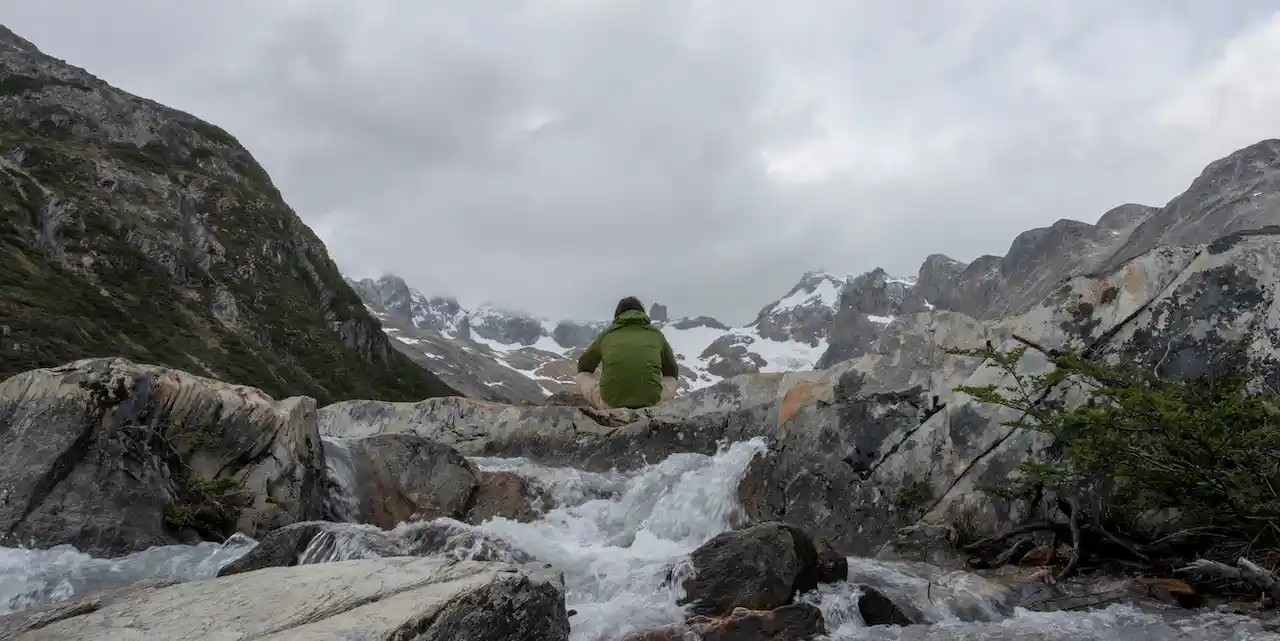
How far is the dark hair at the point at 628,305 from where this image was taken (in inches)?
613

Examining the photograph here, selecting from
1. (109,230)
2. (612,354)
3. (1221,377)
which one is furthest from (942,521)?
(109,230)

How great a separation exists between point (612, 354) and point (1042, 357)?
7.68 metres

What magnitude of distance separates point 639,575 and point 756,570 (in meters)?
1.39

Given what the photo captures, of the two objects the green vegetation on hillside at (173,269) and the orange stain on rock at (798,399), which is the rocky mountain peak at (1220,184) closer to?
the orange stain on rock at (798,399)

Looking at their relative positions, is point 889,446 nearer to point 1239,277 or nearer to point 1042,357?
point 1042,357

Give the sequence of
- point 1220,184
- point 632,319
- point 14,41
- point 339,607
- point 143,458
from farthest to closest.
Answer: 1. point 14,41
2. point 1220,184
3. point 632,319
4. point 143,458
5. point 339,607

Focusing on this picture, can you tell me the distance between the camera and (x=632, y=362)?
48.5 ft

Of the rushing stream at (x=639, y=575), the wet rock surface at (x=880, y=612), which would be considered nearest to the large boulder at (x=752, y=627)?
the rushing stream at (x=639, y=575)

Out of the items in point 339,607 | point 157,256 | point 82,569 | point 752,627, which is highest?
point 157,256

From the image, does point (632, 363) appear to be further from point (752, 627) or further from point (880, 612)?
point (752, 627)

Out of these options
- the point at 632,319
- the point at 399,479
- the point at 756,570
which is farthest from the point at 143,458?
the point at 632,319

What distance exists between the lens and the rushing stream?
6.39 metres

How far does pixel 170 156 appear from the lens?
3250 inches

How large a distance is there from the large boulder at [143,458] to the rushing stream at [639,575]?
0.42 metres
